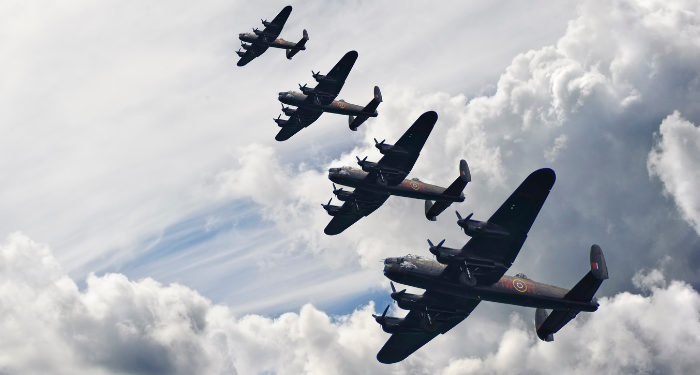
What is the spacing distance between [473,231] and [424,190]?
70.4 ft

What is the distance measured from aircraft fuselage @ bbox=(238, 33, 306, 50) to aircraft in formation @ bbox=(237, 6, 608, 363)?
1671cm

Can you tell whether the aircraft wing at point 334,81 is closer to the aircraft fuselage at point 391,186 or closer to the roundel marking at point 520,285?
the aircraft fuselage at point 391,186

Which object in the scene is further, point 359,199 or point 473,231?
point 359,199

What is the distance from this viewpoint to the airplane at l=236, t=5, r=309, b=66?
102 meters

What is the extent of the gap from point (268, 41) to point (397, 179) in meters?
39.9

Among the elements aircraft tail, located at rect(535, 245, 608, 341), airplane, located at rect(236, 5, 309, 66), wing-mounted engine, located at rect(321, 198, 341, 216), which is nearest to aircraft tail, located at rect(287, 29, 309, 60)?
airplane, located at rect(236, 5, 309, 66)

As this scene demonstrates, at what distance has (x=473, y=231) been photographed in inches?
2317

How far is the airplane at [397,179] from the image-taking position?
249 ft

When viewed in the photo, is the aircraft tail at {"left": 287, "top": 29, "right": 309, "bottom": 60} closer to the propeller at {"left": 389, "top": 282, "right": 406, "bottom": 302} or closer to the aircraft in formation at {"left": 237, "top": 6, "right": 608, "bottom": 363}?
the aircraft in formation at {"left": 237, "top": 6, "right": 608, "bottom": 363}

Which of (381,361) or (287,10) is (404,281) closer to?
(381,361)

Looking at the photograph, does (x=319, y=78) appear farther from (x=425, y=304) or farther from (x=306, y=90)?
(x=425, y=304)

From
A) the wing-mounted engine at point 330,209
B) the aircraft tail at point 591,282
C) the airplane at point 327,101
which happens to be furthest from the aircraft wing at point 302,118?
the aircraft tail at point 591,282

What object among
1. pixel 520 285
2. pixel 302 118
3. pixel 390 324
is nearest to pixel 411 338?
pixel 390 324

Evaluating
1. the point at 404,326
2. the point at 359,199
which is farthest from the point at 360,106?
the point at 404,326
